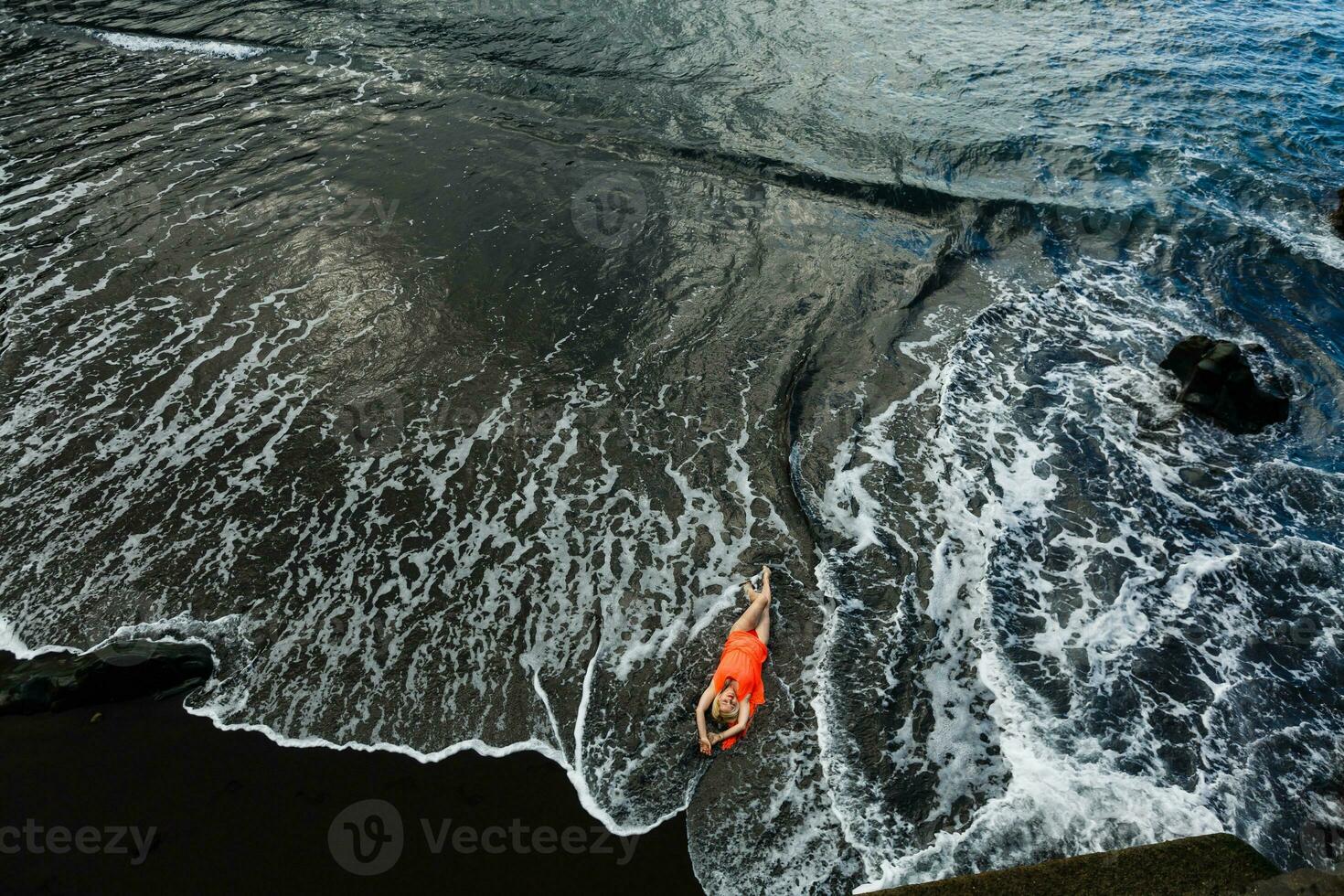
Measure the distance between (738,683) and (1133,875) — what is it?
2996mm

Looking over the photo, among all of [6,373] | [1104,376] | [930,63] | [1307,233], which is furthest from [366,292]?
[1307,233]

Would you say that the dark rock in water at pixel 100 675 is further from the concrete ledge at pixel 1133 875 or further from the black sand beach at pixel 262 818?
the concrete ledge at pixel 1133 875

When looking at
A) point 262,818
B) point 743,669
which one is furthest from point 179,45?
point 743,669

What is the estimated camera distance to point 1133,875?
15.1 ft

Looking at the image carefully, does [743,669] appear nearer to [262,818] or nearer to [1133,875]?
[1133,875]

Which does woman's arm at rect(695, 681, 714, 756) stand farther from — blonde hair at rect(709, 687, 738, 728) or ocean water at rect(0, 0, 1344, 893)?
ocean water at rect(0, 0, 1344, 893)

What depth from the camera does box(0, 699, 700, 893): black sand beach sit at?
5.30 meters

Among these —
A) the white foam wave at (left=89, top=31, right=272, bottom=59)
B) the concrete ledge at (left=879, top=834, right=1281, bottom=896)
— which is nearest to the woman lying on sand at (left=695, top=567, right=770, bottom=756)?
the concrete ledge at (left=879, top=834, right=1281, bottom=896)

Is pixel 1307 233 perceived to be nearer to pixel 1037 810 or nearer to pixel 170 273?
pixel 1037 810

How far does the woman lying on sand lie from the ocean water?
0.23m

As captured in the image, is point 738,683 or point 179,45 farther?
point 179,45

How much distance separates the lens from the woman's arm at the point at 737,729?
6070 millimetres

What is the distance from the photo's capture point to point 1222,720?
6.35 meters

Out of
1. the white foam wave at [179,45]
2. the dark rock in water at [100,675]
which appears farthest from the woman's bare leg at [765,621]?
the white foam wave at [179,45]
